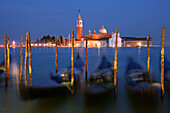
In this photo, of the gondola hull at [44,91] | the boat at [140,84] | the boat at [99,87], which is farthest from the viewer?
the boat at [140,84]

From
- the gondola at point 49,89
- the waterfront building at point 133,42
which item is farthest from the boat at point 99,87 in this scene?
the waterfront building at point 133,42

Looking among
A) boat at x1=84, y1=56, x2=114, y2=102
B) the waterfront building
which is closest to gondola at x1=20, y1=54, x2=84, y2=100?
boat at x1=84, y1=56, x2=114, y2=102

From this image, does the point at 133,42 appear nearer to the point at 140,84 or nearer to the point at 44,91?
the point at 140,84

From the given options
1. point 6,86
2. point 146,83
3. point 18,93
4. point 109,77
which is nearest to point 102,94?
point 109,77

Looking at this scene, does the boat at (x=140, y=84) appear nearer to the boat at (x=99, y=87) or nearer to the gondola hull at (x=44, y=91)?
the boat at (x=99, y=87)

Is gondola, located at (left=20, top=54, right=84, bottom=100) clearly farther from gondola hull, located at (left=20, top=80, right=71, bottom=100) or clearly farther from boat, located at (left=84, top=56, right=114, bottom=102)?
boat, located at (left=84, top=56, right=114, bottom=102)

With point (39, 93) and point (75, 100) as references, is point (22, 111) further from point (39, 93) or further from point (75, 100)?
point (75, 100)

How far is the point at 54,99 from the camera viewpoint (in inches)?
235

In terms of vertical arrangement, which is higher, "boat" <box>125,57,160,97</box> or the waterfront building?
the waterfront building

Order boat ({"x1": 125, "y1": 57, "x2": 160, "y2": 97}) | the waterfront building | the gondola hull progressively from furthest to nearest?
the waterfront building, boat ({"x1": 125, "y1": 57, "x2": 160, "y2": 97}), the gondola hull

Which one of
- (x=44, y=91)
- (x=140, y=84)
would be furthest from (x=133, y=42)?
(x=44, y=91)

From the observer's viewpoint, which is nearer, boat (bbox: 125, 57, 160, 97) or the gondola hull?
the gondola hull

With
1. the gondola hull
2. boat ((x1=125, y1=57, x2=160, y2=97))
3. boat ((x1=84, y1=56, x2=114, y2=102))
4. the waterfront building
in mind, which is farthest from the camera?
the waterfront building

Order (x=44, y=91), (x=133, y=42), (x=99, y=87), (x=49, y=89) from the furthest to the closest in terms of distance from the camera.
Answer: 1. (x=133, y=42)
2. (x=99, y=87)
3. (x=49, y=89)
4. (x=44, y=91)
